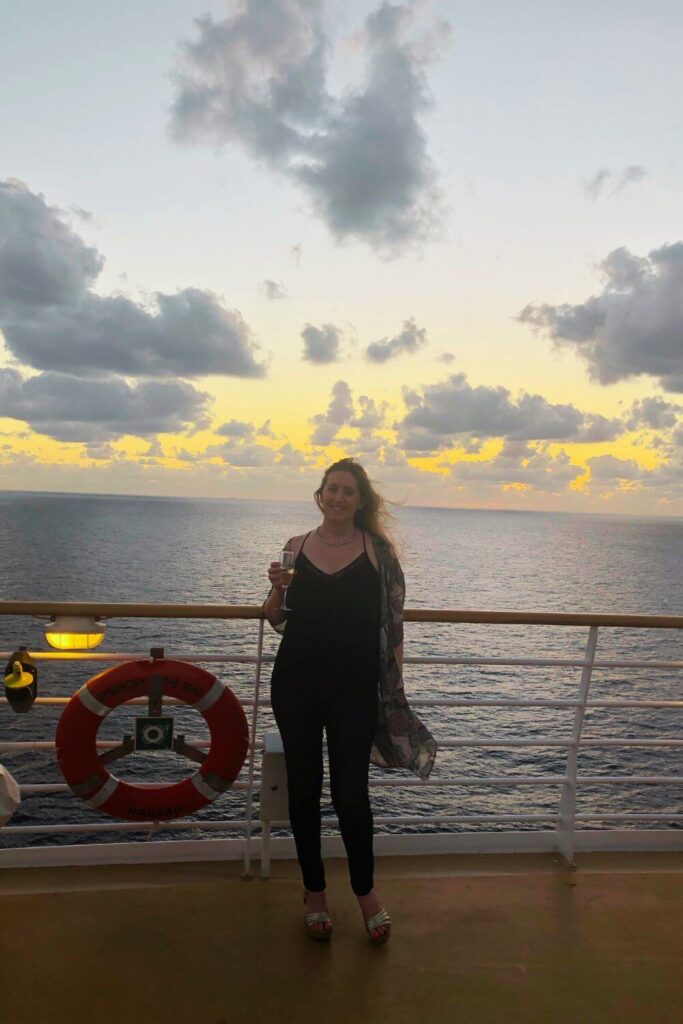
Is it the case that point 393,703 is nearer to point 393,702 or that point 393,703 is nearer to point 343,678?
point 393,702

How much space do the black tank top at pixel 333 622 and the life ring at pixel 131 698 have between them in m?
0.32

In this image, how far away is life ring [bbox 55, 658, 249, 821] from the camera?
2119mm

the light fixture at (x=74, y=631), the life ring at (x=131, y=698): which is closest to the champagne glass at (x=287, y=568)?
the life ring at (x=131, y=698)

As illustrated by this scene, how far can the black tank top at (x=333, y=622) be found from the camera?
76.8 inches

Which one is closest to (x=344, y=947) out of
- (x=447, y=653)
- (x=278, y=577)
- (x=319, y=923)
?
(x=319, y=923)

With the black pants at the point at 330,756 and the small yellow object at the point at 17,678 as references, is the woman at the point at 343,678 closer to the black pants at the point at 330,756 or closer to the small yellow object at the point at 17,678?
the black pants at the point at 330,756

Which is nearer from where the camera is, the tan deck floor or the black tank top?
the tan deck floor

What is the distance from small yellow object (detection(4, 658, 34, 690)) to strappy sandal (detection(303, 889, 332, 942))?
0.95 meters

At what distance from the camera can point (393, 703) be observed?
6.73 ft

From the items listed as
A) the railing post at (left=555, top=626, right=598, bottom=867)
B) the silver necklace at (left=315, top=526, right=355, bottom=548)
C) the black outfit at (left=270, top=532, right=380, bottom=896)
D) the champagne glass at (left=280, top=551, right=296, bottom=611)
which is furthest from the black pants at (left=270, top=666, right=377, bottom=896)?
the railing post at (left=555, top=626, right=598, bottom=867)

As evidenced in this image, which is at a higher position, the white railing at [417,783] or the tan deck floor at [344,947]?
the white railing at [417,783]

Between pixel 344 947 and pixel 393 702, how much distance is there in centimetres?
60

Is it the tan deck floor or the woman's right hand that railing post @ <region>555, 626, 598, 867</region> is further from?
the woman's right hand

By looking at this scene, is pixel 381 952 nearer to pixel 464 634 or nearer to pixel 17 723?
pixel 17 723
